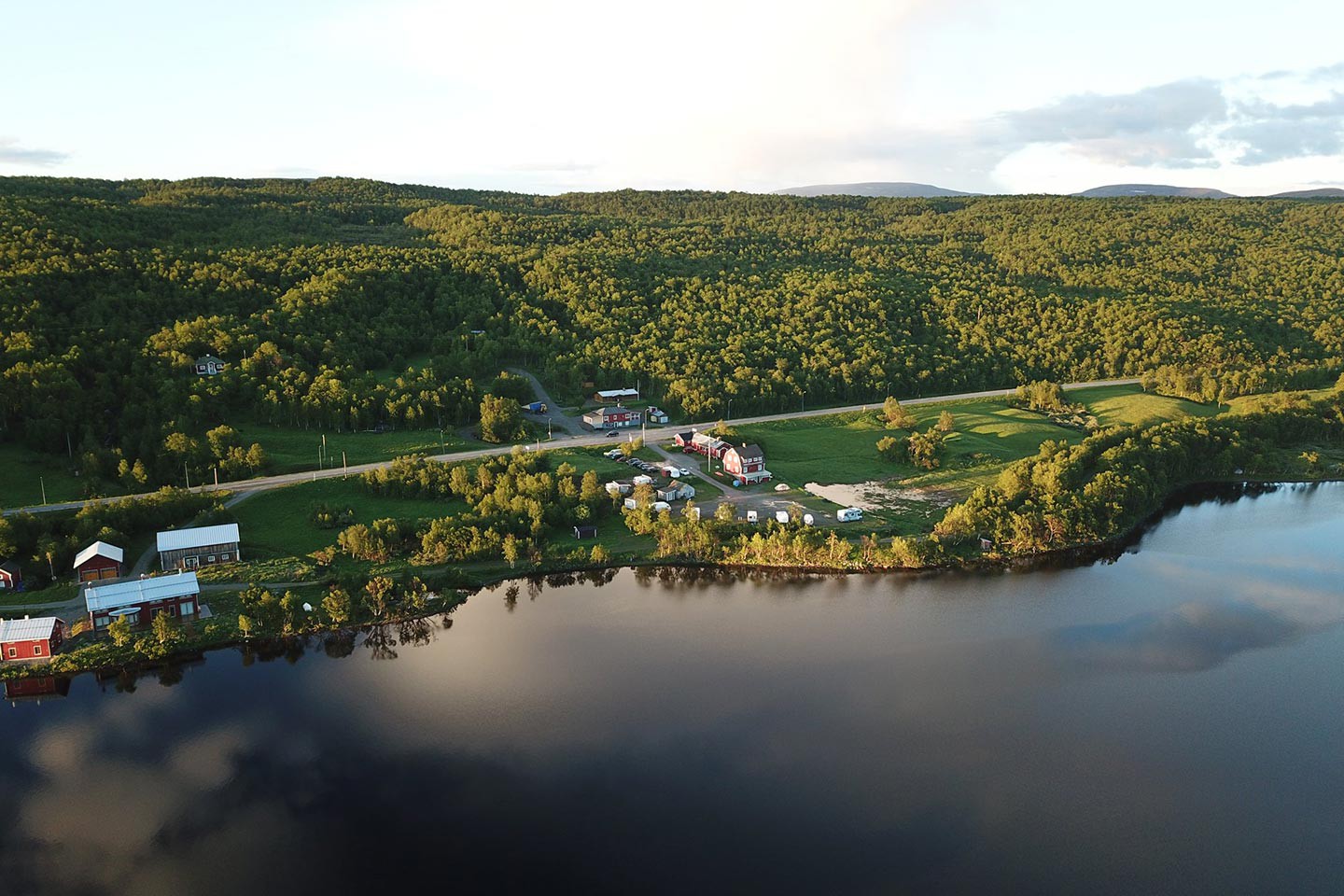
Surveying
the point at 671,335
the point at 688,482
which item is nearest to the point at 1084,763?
the point at 688,482

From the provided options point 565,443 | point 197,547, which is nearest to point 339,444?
point 565,443

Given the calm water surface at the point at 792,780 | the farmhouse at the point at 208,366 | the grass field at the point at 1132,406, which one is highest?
the farmhouse at the point at 208,366

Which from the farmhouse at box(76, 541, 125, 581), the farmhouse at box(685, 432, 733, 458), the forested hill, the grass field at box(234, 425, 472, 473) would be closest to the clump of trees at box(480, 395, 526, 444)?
the grass field at box(234, 425, 472, 473)

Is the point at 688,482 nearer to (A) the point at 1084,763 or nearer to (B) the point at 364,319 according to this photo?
(A) the point at 1084,763

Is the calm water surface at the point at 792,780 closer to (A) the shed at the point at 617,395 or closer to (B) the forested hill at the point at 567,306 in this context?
(B) the forested hill at the point at 567,306

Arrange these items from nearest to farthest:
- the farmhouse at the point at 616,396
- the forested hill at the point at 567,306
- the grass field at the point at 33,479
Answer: the grass field at the point at 33,479 → the forested hill at the point at 567,306 → the farmhouse at the point at 616,396

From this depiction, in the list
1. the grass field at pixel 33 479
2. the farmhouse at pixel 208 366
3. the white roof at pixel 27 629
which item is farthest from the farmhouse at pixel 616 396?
the white roof at pixel 27 629

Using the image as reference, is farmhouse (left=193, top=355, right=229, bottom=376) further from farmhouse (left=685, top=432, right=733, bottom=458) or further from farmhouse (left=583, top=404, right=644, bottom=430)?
farmhouse (left=685, top=432, right=733, bottom=458)

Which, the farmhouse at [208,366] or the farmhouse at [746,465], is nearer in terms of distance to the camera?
the farmhouse at [746,465]
